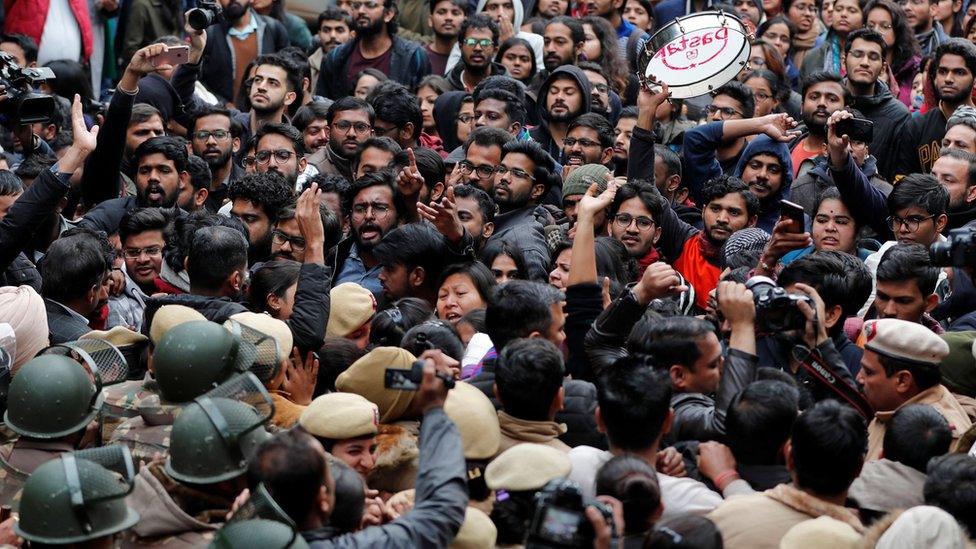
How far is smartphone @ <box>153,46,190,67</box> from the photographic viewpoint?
340 inches

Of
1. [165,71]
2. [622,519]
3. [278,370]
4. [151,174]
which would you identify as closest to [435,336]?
[278,370]

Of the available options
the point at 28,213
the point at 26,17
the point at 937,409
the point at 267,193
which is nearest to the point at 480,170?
the point at 267,193

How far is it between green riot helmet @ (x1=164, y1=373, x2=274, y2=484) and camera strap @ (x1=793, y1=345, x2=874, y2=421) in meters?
2.18

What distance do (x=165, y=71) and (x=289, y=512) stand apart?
672 cm

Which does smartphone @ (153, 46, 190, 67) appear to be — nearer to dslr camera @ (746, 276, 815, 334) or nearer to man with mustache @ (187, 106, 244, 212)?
man with mustache @ (187, 106, 244, 212)

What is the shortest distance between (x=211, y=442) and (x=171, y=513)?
0.23 m

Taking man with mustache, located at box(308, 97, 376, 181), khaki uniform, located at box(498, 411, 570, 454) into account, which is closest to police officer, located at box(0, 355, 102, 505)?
khaki uniform, located at box(498, 411, 570, 454)

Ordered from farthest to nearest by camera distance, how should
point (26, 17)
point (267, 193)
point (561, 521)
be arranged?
1. point (26, 17)
2. point (267, 193)
3. point (561, 521)

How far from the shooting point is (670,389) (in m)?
5.01

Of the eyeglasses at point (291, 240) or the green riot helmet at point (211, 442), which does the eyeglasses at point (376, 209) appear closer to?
the eyeglasses at point (291, 240)

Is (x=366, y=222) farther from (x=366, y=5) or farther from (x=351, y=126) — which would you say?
(x=366, y=5)

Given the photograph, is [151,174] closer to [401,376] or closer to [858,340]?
[858,340]

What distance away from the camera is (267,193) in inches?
328

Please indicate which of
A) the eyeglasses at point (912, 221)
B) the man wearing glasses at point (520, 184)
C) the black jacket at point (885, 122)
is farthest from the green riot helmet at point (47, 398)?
the black jacket at point (885, 122)
